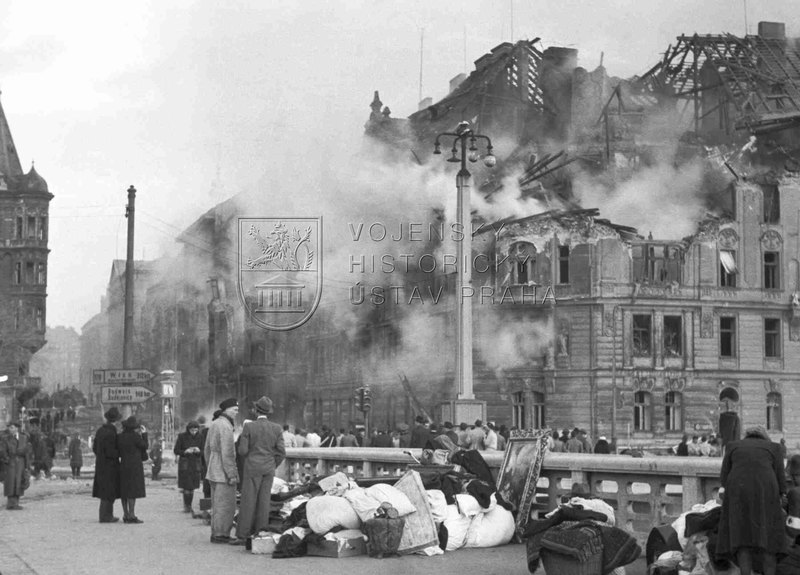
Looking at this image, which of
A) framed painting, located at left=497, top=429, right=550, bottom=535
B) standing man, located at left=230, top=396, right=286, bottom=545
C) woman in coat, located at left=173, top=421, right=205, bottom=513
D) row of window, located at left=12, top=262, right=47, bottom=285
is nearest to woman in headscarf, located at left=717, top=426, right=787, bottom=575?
framed painting, located at left=497, top=429, right=550, bottom=535

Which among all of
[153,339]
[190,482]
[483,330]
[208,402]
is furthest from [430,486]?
[153,339]

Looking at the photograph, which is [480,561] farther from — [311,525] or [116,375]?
[116,375]

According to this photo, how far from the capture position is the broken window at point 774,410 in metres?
55.1

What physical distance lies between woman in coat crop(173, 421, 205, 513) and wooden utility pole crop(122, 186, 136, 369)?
8865 mm

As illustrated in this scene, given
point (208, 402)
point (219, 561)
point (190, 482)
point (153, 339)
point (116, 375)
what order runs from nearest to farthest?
point (219, 561) → point (190, 482) → point (116, 375) → point (208, 402) → point (153, 339)

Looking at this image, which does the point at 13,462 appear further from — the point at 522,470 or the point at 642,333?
the point at 642,333

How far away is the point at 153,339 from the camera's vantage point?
91.9 m

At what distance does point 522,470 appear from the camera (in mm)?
15617

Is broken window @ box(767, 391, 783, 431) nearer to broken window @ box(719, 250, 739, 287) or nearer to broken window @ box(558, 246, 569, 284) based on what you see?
broken window @ box(719, 250, 739, 287)

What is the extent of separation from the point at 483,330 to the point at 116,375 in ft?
92.9

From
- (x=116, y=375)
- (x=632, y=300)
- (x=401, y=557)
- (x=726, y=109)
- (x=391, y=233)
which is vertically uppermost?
(x=726, y=109)

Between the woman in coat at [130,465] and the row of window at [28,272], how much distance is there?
8129 cm

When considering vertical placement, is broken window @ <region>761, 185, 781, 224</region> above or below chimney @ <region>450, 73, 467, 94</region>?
below

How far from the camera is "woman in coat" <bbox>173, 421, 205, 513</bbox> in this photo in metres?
22.0
